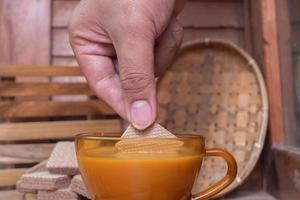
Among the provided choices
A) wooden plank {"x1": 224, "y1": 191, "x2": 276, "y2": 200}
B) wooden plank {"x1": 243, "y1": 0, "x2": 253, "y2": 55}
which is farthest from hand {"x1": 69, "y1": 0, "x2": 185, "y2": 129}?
wooden plank {"x1": 243, "y1": 0, "x2": 253, "y2": 55}

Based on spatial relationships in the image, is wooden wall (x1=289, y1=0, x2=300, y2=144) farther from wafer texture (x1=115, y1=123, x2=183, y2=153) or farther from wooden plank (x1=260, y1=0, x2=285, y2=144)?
wafer texture (x1=115, y1=123, x2=183, y2=153)

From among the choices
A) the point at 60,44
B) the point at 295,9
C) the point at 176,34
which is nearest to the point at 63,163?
the point at 176,34

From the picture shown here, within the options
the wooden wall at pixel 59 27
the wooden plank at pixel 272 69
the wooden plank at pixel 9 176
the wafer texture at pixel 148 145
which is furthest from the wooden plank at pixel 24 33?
the wafer texture at pixel 148 145

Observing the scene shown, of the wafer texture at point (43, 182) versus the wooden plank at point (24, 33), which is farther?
the wooden plank at point (24, 33)

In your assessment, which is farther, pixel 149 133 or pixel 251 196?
pixel 251 196

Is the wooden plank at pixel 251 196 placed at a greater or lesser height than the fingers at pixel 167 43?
lesser

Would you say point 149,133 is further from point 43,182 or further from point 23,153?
point 23,153

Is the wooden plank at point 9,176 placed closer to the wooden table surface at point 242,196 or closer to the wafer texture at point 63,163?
the wooden table surface at point 242,196
